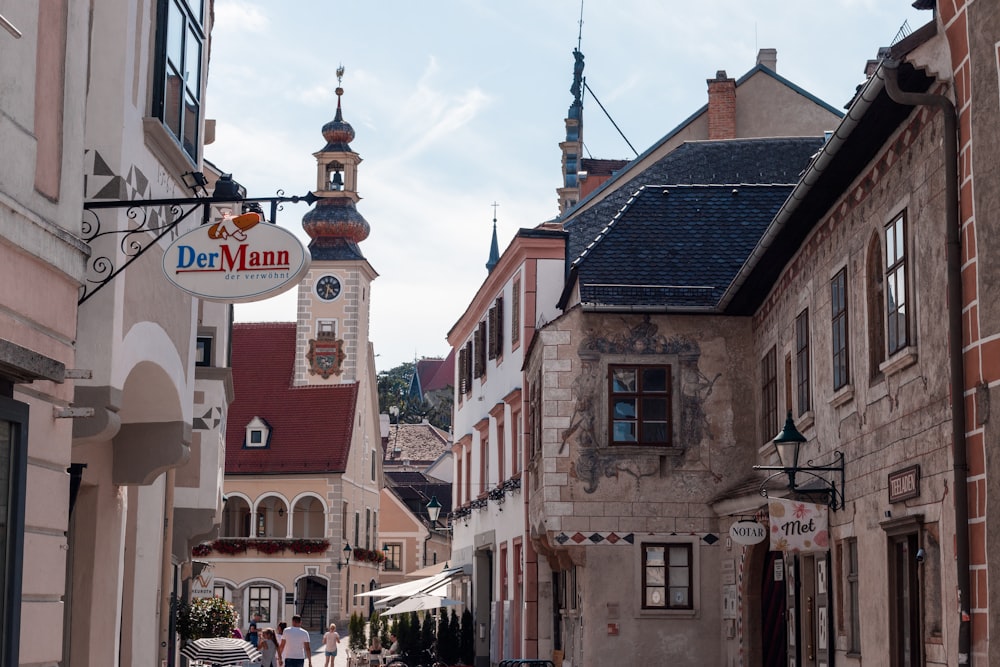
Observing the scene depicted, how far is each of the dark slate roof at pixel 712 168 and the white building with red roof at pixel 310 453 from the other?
34.6 meters

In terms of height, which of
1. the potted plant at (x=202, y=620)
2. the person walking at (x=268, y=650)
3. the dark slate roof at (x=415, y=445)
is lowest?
the person walking at (x=268, y=650)

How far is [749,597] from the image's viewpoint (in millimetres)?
21359

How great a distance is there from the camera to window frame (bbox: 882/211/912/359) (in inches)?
514

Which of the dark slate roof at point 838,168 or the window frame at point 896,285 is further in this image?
the window frame at point 896,285

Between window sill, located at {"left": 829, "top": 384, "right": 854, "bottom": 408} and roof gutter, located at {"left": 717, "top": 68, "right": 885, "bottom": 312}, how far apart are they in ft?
7.01

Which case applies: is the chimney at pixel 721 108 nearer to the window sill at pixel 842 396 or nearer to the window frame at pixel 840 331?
the window frame at pixel 840 331

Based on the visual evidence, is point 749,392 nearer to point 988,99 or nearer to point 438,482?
point 988,99

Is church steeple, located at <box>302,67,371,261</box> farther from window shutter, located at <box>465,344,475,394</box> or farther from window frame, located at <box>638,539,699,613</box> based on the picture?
window frame, located at <box>638,539,699,613</box>

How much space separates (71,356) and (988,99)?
6608mm

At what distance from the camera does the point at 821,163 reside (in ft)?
48.0

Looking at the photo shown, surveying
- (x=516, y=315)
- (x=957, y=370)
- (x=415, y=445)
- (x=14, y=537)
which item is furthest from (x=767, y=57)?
(x=415, y=445)

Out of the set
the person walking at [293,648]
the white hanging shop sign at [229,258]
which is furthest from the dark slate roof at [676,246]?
the white hanging shop sign at [229,258]

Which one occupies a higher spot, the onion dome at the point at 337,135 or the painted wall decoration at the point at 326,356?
the onion dome at the point at 337,135

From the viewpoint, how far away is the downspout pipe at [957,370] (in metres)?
11.0
